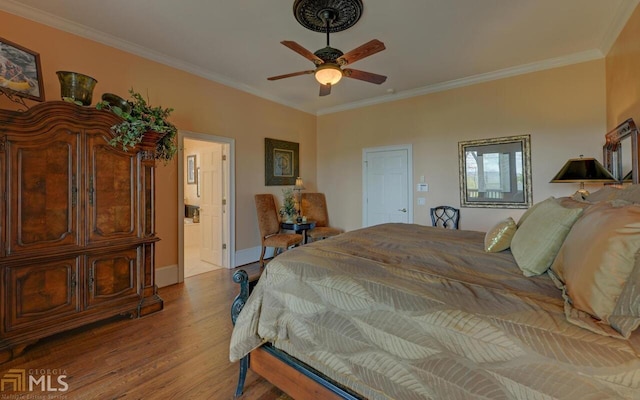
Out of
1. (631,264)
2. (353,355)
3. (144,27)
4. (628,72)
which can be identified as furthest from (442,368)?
(144,27)

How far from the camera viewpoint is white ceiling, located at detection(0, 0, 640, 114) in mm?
2494

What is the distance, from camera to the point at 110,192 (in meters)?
2.58

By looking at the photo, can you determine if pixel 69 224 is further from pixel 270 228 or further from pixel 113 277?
pixel 270 228

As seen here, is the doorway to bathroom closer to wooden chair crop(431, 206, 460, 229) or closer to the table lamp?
wooden chair crop(431, 206, 460, 229)

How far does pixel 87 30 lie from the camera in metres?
2.88

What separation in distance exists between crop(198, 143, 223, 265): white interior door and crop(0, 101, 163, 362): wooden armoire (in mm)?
1633

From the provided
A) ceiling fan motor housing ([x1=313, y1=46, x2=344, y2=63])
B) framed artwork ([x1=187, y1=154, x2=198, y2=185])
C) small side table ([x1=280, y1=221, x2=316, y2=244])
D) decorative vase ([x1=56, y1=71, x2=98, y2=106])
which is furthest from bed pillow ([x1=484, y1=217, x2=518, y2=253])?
framed artwork ([x1=187, y1=154, x2=198, y2=185])

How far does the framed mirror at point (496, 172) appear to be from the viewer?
374 centimetres

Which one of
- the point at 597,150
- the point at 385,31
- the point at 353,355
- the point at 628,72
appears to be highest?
the point at 385,31

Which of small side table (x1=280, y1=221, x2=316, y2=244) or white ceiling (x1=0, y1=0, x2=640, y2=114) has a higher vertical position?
white ceiling (x1=0, y1=0, x2=640, y2=114)

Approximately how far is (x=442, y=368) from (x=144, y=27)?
3839mm

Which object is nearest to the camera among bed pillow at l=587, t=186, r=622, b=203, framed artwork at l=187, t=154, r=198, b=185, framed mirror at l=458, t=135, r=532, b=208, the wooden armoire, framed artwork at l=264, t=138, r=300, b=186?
bed pillow at l=587, t=186, r=622, b=203

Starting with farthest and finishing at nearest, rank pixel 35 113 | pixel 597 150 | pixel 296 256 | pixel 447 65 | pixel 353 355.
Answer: pixel 447 65 < pixel 597 150 < pixel 35 113 < pixel 296 256 < pixel 353 355

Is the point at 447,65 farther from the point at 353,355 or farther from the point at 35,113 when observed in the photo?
the point at 35,113
